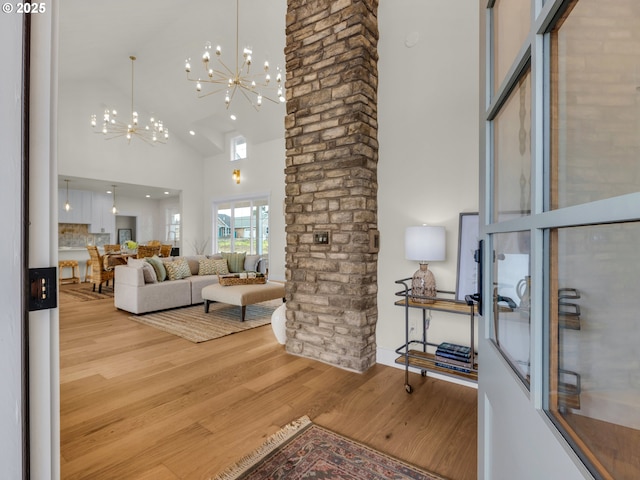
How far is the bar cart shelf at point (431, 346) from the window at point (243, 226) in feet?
20.2

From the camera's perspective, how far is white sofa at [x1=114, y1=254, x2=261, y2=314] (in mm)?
4609

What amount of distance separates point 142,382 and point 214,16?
18.9 ft

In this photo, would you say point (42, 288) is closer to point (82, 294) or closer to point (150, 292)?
point (150, 292)

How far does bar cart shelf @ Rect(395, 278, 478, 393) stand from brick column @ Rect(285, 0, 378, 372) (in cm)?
37

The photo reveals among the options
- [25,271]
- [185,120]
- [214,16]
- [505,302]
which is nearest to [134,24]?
[214,16]

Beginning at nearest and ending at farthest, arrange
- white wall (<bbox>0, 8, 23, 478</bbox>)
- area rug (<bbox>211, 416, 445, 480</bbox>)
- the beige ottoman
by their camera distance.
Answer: white wall (<bbox>0, 8, 23, 478</bbox>) → area rug (<bbox>211, 416, 445, 480</bbox>) → the beige ottoman

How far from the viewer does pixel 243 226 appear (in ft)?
29.6

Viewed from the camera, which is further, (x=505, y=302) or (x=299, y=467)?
(x=299, y=467)

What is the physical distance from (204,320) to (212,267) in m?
1.66

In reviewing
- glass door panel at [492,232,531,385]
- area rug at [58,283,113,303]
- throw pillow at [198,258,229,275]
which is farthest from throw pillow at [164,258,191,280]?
glass door panel at [492,232,531,385]

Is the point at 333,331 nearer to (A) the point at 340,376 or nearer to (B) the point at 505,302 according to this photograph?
(A) the point at 340,376

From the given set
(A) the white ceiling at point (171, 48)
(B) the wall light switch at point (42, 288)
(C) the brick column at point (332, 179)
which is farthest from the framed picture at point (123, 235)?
(B) the wall light switch at point (42, 288)

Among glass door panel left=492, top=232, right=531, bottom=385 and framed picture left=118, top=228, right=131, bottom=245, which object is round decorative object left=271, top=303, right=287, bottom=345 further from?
framed picture left=118, top=228, right=131, bottom=245

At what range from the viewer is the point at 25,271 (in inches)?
24.7
